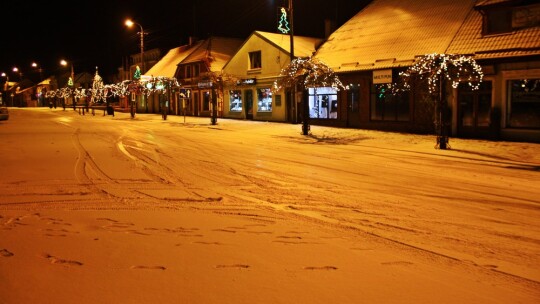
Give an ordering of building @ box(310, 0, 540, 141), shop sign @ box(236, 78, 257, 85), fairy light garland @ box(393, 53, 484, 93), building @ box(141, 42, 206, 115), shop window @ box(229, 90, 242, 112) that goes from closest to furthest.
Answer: fairy light garland @ box(393, 53, 484, 93) → building @ box(310, 0, 540, 141) → shop sign @ box(236, 78, 257, 85) → shop window @ box(229, 90, 242, 112) → building @ box(141, 42, 206, 115)

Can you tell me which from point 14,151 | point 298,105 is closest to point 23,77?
point 298,105

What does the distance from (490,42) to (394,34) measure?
6.69 m

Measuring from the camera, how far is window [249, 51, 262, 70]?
3906 cm

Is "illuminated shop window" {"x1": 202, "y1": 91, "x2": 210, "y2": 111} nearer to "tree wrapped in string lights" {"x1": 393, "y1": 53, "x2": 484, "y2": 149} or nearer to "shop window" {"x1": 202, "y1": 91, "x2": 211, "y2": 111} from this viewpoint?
"shop window" {"x1": 202, "y1": 91, "x2": 211, "y2": 111}

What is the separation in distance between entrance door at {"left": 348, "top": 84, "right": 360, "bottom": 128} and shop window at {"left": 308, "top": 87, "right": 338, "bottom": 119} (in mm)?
1417

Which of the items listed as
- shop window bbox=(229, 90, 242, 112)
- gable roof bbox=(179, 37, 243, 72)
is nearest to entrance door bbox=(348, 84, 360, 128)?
shop window bbox=(229, 90, 242, 112)

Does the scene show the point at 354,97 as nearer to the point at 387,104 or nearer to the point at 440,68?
the point at 387,104

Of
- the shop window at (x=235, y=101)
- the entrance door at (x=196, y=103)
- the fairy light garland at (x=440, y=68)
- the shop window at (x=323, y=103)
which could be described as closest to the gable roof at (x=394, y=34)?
the shop window at (x=323, y=103)

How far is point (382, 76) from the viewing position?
26.3 metres

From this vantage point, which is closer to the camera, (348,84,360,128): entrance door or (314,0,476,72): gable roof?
(314,0,476,72): gable roof

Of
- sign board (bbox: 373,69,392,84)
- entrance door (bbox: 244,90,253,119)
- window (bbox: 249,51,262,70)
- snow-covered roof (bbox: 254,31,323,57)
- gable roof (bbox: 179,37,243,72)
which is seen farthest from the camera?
gable roof (bbox: 179,37,243,72)

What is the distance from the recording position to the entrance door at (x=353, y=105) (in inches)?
1146

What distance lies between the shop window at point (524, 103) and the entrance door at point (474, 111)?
947 millimetres

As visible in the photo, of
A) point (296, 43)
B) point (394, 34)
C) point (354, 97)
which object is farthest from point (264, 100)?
point (394, 34)
